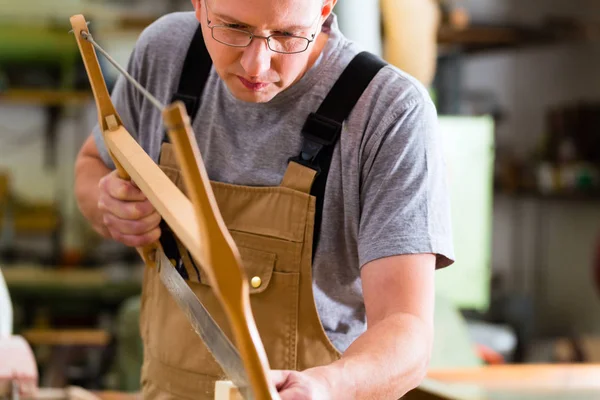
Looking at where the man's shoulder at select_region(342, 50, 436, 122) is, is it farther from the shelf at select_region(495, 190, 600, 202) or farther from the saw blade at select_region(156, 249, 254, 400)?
the shelf at select_region(495, 190, 600, 202)

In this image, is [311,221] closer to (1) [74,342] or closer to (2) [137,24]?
(1) [74,342]

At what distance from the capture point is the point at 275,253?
51.8 inches

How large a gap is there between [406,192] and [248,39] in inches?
11.4

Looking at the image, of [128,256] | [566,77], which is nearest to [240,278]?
[128,256]

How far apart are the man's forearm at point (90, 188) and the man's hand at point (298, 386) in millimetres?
568

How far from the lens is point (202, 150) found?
1383 mm

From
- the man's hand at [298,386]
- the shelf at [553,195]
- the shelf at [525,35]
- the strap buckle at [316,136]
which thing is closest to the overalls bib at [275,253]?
the strap buckle at [316,136]

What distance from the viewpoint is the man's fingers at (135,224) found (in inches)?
48.5

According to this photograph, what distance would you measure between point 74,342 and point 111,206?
2.23 metres

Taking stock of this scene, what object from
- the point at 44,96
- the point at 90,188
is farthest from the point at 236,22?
the point at 44,96

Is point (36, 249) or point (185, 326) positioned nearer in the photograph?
point (185, 326)

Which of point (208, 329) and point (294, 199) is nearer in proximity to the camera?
point (208, 329)

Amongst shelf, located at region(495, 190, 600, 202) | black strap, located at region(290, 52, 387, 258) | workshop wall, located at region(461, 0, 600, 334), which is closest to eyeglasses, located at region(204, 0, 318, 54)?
black strap, located at region(290, 52, 387, 258)

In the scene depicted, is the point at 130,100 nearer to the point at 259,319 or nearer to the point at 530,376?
the point at 259,319
